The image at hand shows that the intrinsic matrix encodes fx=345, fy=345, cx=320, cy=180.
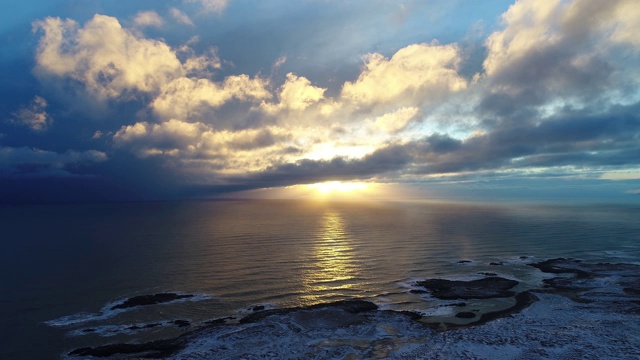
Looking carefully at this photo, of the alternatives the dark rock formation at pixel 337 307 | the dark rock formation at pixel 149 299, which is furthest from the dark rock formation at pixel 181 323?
the dark rock formation at pixel 149 299

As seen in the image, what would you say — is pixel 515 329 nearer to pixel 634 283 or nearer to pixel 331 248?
pixel 634 283

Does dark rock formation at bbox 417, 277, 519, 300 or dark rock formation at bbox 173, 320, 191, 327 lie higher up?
dark rock formation at bbox 173, 320, 191, 327

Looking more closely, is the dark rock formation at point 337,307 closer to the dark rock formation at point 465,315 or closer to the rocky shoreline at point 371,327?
the rocky shoreline at point 371,327

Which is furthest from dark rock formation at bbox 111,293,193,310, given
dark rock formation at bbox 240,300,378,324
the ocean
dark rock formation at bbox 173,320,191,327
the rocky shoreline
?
dark rock formation at bbox 240,300,378,324

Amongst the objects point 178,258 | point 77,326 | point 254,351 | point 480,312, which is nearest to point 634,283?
point 480,312

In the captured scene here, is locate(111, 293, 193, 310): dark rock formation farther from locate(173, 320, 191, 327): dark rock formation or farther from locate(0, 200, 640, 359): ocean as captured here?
locate(173, 320, 191, 327): dark rock formation

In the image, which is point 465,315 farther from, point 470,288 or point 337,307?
point 337,307
